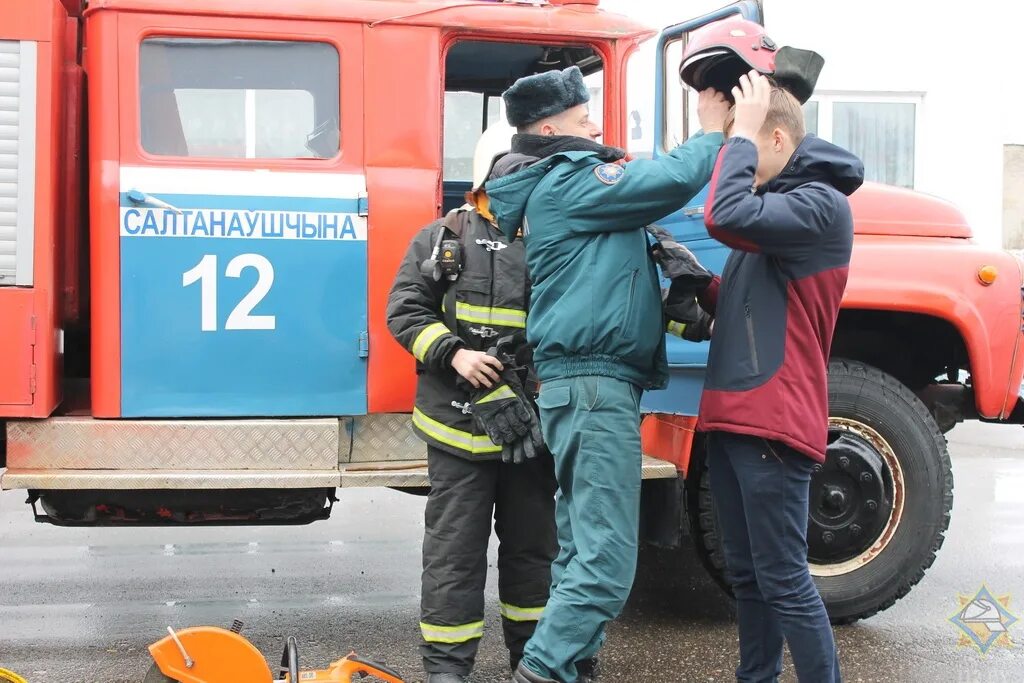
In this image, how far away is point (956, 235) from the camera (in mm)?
4656

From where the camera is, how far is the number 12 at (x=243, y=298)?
13.3 feet

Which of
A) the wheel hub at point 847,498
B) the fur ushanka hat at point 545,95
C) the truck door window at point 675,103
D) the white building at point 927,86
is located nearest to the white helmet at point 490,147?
the fur ushanka hat at point 545,95

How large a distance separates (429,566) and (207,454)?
0.99 metres

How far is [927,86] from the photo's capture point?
40.7 ft

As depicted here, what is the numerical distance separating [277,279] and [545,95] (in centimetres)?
132

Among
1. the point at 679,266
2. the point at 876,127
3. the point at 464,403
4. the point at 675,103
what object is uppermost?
the point at 876,127

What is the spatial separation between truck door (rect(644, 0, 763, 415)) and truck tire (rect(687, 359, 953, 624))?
1.00 feet

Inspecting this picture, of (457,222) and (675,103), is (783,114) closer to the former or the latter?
(457,222)

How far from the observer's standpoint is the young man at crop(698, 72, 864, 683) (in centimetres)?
296

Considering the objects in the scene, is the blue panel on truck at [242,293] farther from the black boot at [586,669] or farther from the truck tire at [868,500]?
the truck tire at [868,500]

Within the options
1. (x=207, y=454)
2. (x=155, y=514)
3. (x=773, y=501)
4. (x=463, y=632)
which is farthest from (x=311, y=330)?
(x=773, y=501)

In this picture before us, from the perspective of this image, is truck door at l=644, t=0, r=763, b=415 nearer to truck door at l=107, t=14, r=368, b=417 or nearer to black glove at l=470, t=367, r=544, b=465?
black glove at l=470, t=367, r=544, b=465

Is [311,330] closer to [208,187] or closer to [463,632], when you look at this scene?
[208,187]

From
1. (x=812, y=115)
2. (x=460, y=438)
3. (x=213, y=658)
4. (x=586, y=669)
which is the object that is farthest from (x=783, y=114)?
(x=812, y=115)
